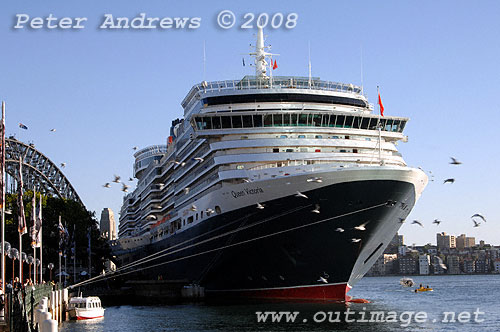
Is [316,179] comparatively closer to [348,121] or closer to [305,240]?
[305,240]

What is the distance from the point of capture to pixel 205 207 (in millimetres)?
50688

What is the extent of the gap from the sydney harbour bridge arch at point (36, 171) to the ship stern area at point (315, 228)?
75.9 meters

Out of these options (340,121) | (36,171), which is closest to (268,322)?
(340,121)

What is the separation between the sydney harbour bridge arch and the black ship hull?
73.8 m

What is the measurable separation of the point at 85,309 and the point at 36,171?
258ft

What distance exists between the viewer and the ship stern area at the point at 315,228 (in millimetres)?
44312

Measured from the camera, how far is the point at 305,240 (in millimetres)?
45750

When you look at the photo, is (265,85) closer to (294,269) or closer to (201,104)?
(201,104)

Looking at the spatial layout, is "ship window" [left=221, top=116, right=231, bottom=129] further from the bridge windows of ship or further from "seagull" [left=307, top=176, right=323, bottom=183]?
"seagull" [left=307, top=176, right=323, bottom=183]

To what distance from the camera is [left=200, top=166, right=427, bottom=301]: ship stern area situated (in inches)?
1745

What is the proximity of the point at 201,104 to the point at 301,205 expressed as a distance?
14081 millimetres

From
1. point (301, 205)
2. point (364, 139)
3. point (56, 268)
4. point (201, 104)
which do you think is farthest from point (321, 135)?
point (56, 268)

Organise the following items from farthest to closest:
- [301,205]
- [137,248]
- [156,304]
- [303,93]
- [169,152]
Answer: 1. [137,248]
2. [169,152]
3. [156,304]
4. [303,93]
5. [301,205]

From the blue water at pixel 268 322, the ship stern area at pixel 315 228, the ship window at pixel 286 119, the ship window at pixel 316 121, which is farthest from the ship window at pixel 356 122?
the blue water at pixel 268 322
